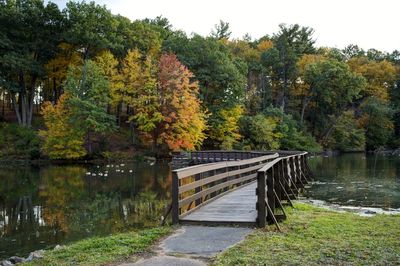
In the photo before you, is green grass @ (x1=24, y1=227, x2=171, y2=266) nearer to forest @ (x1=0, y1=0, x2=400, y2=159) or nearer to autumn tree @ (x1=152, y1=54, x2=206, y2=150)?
forest @ (x1=0, y1=0, x2=400, y2=159)

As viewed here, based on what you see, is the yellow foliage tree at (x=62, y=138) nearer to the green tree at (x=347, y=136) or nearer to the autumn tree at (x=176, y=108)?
the autumn tree at (x=176, y=108)

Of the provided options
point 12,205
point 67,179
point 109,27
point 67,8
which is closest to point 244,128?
point 109,27

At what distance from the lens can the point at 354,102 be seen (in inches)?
2677

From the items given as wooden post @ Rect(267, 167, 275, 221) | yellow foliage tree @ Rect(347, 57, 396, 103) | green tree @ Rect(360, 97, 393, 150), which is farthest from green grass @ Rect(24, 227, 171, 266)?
yellow foliage tree @ Rect(347, 57, 396, 103)

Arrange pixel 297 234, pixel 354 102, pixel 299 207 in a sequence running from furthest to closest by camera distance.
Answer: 1. pixel 354 102
2. pixel 299 207
3. pixel 297 234

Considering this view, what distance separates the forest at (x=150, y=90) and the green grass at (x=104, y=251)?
29.9m

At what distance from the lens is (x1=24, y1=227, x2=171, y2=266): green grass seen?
6.67 metres

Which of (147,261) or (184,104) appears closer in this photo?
(147,261)

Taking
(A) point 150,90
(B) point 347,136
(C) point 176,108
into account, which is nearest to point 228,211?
(C) point 176,108

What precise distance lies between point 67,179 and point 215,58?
83.7ft

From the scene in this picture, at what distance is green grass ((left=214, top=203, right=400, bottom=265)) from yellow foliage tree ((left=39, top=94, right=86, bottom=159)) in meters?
29.9

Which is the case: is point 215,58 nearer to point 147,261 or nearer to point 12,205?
point 12,205

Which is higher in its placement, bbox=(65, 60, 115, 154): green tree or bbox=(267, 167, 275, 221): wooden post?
bbox=(65, 60, 115, 154): green tree

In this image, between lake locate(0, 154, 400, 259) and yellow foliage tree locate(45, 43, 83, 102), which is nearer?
lake locate(0, 154, 400, 259)
